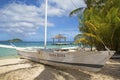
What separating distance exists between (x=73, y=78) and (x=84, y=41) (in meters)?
9.18

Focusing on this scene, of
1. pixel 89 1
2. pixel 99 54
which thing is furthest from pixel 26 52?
pixel 89 1

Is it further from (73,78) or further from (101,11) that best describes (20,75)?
(101,11)

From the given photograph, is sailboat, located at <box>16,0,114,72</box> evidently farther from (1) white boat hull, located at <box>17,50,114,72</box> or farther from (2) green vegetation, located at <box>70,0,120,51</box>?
(2) green vegetation, located at <box>70,0,120,51</box>

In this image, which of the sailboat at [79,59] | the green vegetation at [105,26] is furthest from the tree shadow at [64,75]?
the green vegetation at [105,26]

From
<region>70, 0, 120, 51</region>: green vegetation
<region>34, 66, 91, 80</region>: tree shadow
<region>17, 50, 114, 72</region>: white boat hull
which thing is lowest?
<region>34, 66, 91, 80</region>: tree shadow

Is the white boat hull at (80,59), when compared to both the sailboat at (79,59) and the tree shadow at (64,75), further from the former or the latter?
the tree shadow at (64,75)

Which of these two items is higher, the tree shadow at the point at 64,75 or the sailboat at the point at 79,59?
the sailboat at the point at 79,59

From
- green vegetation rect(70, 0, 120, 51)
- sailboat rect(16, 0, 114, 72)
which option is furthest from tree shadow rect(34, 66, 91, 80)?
green vegetation rect(70, 0, 120, 51)

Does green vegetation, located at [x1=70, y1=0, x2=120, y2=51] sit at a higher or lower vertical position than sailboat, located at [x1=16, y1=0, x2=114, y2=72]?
higher

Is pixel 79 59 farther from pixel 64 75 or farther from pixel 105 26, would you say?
pixel 105 26

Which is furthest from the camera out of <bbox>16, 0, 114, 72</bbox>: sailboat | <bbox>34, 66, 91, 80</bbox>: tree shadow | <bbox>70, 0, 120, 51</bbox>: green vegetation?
<bbox>70, 0, 120, 51</bbox>: green vegetation

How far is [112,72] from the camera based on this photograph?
33.7 ft

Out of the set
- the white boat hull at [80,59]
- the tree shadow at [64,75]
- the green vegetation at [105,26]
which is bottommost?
the tree shadow at [64,75]

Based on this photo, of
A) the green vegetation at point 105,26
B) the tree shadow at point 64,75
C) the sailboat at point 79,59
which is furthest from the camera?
the green vegetation at point 105,26
